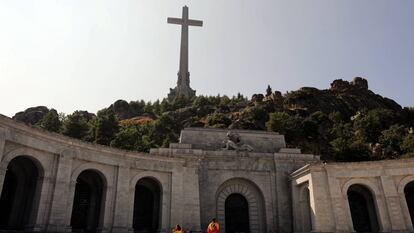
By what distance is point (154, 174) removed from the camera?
87.1 ft

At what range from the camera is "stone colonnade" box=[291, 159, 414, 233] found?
80.6 feet

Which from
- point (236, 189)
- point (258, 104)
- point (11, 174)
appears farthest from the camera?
point (258, 104)

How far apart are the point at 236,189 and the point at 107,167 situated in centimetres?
1154

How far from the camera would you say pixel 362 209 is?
93.1 feet

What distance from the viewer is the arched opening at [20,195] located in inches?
814

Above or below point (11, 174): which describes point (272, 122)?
above

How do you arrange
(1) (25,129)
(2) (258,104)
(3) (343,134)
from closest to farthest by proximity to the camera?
1. (1) (25,129)
2. (3) (343,134)
3. (2) (258,104)

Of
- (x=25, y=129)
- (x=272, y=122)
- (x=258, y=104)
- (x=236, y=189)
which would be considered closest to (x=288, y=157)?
(x=236, y=189)

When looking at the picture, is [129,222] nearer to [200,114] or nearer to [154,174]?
[154,174]

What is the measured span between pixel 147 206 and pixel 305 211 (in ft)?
41.5

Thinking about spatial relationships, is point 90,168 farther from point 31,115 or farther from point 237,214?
point 31,115

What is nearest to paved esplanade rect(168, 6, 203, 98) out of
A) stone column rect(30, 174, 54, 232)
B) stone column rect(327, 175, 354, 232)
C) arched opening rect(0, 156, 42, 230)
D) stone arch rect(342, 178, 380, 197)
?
stone column rect(327, 175, 354, 232)

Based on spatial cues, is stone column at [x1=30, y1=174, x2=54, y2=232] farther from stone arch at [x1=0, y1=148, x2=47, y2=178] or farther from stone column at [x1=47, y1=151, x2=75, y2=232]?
stone arch at [x1=0, y1=148, x2=47, y2=178]

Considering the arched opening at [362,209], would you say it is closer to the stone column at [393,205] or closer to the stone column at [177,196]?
the stone column at [393,205]
